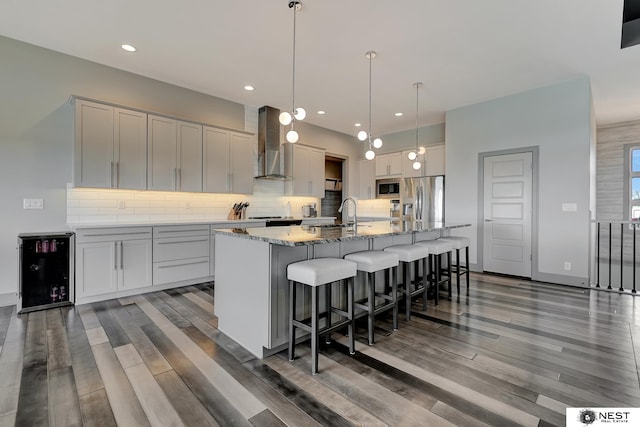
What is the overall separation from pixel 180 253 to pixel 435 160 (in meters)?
4.92

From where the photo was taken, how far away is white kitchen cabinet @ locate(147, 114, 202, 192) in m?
4.01

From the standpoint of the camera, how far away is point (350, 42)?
10.6ft

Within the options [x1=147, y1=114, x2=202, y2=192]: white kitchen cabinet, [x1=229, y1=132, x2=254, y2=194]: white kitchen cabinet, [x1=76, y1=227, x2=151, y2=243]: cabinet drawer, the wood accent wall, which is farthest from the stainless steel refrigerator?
[x1=76, y1=227, x2=151, y2=243]: cabinet drawer

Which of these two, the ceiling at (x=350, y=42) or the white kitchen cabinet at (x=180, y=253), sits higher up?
the ceiling at (x=350, y=42)

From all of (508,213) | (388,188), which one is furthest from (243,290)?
(388,188)

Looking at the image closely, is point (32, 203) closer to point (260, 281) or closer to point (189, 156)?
point (189, 156)

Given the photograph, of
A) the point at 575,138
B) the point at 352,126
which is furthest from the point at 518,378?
the point at 352,126

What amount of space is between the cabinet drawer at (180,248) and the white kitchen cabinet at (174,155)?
766 millimetres

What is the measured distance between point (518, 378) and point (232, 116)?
505 cm

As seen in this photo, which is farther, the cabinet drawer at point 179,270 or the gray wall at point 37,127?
the cabinet drawer at point 179,270

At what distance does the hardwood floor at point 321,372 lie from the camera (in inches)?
62.6

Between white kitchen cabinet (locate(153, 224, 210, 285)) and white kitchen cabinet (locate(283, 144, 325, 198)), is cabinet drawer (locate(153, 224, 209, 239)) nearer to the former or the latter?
white kitchen cabinet (locate(153, 224, 210, 285))

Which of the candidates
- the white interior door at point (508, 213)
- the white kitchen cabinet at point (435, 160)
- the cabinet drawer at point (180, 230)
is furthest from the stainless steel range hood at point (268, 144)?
the white interior door at point (508, 213)

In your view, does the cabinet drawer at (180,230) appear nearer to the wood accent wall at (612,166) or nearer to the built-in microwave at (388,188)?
the built-in microwave at (388,188)
